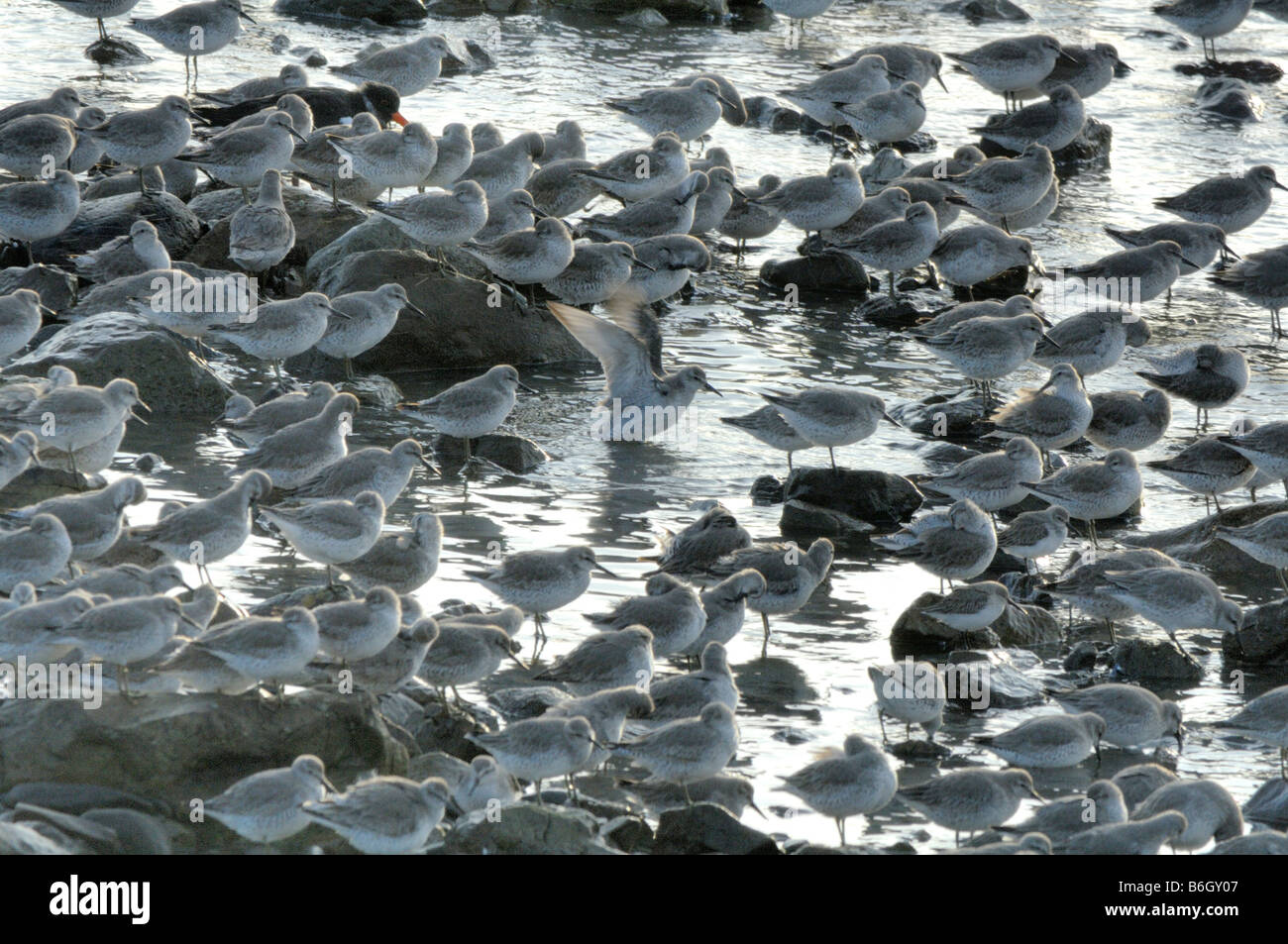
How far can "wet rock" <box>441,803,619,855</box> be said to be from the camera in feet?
23.8

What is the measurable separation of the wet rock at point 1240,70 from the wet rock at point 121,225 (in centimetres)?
1492

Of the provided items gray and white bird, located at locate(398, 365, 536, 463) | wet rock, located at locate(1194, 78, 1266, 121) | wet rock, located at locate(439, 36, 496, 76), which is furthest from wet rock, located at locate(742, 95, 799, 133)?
gray and white bird, located at locate(398, 365, 536, 463)

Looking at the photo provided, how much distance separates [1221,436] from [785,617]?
11.4ft

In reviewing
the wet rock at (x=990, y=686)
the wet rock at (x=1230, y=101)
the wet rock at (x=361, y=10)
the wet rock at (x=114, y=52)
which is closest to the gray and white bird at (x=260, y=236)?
the wet rock at (x=990, y=686)

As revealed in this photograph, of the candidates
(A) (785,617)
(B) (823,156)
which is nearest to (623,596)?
(A) (785,617)

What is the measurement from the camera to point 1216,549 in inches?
433

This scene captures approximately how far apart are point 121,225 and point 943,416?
7034mm

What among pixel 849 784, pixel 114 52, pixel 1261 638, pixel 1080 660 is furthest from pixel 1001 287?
pixel 114 52

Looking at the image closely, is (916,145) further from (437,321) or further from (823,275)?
(437,321)

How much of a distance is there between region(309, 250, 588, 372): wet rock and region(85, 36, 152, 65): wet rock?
8.59 metres

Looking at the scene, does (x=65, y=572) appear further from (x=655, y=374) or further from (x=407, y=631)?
(x=655, y=374)

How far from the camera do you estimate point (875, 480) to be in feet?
38.0

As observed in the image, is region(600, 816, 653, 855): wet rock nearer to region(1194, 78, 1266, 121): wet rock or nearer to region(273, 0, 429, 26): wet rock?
region(1194, 78, 1266, 121): wet rock

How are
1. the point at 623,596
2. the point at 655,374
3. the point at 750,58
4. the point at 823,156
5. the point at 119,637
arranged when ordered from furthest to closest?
1. the point at 750,58
2. the point at 823,156
3. the point at 655,374
4. the point at 623,596
5. the point at 119,637
